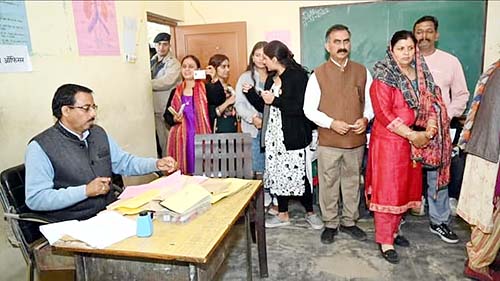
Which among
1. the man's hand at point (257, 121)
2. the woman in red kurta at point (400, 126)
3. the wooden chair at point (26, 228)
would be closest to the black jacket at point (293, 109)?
the man's hand at point (257, 121)

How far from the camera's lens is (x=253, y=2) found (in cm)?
456

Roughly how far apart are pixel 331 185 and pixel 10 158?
2.07 metres

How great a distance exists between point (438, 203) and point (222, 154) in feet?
5.47

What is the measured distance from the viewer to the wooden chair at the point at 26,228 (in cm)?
172

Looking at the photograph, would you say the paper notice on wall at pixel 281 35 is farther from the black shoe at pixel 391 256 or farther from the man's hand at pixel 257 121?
the black shoe at pixel 391 256

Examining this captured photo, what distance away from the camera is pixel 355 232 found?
295 cm

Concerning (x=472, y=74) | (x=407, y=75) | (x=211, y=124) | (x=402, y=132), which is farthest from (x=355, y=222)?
(x=472, y=74)

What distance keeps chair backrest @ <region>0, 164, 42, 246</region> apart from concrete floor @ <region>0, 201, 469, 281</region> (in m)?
0.42

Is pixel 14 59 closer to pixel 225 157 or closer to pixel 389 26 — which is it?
pixel 225 157

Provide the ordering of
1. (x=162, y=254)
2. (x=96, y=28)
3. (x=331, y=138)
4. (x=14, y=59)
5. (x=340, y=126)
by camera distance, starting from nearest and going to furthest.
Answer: (x=162, y=254), (x=14, y=59), (x=340, y=126), (x=331, y=138), (x=96, y=28)

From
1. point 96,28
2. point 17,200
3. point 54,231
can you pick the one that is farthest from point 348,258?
point 96,28

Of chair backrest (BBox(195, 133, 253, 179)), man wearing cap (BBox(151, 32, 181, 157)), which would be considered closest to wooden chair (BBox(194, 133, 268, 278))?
chair backrest (BBox(195, 133, 253, 179))

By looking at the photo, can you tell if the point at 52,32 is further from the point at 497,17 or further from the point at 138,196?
the point at 497,17

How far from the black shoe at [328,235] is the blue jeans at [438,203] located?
74 cm
